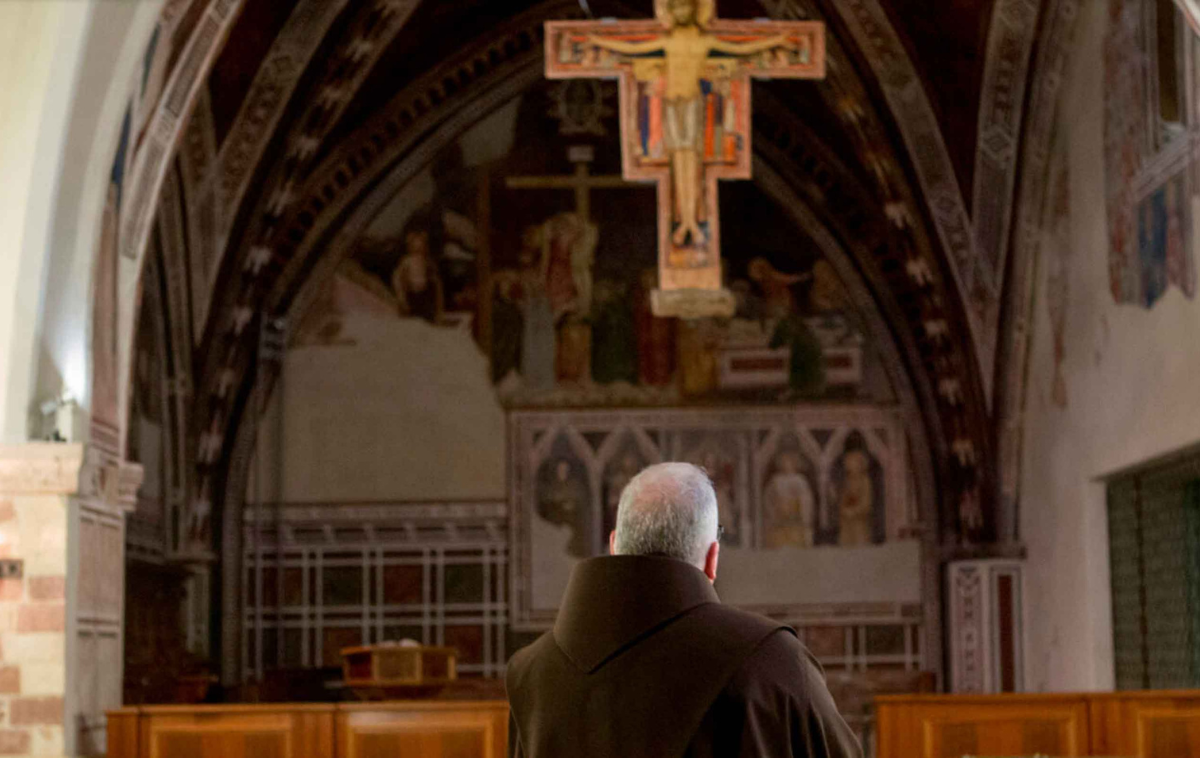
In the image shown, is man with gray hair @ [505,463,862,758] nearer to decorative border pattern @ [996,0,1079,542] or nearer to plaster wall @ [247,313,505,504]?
decorative border pattern @ [996,0,1079,542]

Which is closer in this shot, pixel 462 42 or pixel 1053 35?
pixel 1053 35

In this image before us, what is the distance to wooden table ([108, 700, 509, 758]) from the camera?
9320 mm

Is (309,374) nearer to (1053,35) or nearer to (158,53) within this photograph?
(158,53)

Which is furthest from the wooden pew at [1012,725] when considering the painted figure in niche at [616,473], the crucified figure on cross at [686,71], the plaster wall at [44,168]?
the painted figure in niche at [616,473]

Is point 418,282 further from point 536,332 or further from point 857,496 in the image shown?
point 857,496

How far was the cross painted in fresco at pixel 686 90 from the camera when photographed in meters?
10.3

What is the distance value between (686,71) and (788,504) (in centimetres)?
645

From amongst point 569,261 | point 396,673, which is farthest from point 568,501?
point 396,673

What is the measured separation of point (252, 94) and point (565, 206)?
3.17m

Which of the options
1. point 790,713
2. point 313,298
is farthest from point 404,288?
point 790,713

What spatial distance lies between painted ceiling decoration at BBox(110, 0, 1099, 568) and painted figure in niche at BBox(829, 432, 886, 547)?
56 centimetres

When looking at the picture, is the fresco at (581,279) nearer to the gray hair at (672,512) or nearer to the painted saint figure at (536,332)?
the painted saint figure at (536,332)

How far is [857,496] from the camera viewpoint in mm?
15961

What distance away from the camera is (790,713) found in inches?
113
